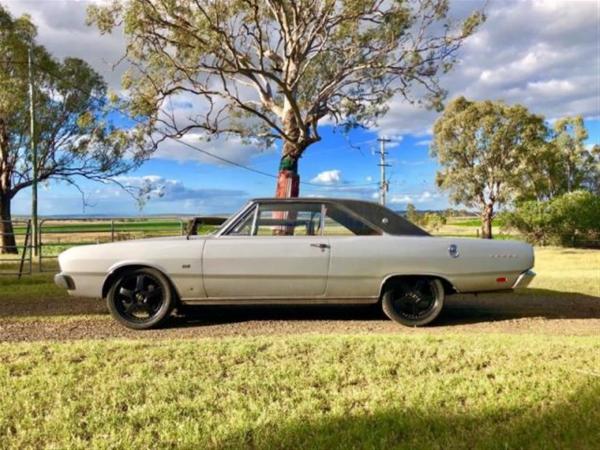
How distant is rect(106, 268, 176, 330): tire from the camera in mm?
5832

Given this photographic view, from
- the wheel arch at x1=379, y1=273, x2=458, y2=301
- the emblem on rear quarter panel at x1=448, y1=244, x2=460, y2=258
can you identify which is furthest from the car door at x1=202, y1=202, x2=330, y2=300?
the emblem on rear quarter panel at x1=448, y1=244, x2=460, y2=258

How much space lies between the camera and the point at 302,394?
3.52m

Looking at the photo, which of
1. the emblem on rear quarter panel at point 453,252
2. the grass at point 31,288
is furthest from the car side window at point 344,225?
the grass at point 31,288

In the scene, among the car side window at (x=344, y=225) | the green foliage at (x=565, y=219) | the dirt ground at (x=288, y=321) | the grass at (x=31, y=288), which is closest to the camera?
the dirt ground at (x=288, y=321)

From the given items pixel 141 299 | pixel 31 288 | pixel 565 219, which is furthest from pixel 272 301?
pixel 565 219

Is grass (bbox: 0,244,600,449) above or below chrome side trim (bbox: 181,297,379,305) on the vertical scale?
below

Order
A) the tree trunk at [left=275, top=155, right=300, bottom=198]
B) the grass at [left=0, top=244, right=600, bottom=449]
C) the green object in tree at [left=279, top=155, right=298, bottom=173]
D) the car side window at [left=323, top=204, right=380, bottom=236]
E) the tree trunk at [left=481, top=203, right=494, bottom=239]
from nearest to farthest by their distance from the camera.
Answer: the grass at [left=0, top=244, right=600, bottom=449], the car side window at [left=323, top=204, right=380, bottom=236], the tree trunk at [left=275, top=155, right=300, bottom=198], the green object in tree at [left=279, top=155, right=298, bottom=173], the tree trunk at [left=481, top=203, right=494, bottom=239]

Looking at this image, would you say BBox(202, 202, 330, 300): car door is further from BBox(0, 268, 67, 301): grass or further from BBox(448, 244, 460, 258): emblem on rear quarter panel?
BBox(0, 268, 67, 301): grass

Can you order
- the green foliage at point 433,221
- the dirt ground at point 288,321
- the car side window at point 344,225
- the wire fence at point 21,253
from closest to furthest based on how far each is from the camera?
1. the dirt ground at point 288,321
2. the car side window at point 344,225
3. the wire fence at point 21,253
4. the green foliage at point 433,221

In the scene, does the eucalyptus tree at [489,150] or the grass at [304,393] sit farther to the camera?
the eucalyptus tree at [489,150]

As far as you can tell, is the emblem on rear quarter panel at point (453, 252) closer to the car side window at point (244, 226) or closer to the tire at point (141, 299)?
the car side window at point (244, 226)

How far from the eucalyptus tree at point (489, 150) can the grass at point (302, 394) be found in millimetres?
32627

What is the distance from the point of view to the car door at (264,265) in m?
5.74

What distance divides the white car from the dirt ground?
29cm
